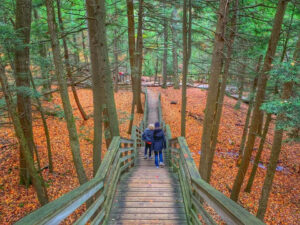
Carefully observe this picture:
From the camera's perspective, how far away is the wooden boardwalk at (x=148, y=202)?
324cm


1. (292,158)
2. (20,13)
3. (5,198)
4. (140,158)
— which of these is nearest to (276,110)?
(140,158)

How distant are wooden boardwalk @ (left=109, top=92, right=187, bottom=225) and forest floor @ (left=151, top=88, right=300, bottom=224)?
16.4 feet

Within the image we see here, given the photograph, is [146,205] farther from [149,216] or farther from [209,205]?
[209,205]

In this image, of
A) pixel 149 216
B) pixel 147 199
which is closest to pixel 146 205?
pixel 147 199

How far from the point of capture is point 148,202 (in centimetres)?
370

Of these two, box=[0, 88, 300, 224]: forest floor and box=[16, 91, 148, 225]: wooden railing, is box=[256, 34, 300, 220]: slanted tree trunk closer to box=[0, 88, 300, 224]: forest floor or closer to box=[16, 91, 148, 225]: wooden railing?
box=[0, 88, 300, 224]: forest floor

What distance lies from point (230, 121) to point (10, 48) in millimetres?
15768

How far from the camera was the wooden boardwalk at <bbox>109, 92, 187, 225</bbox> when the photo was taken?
3.24 meters

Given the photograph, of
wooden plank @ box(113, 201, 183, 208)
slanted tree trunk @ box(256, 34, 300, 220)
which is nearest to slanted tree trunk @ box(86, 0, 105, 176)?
wooden plank @ box(113, 201, 183, 208)

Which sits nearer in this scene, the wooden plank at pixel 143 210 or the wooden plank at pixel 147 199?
the wooden plank at pixel 143 210

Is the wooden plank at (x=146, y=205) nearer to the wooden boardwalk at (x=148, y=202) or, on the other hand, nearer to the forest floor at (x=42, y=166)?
the wooden boardwalk at (x=148, y=202)

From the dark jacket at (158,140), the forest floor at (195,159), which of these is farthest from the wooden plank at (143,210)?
the forest floor at (195,159)

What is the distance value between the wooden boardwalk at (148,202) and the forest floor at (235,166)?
500 cm

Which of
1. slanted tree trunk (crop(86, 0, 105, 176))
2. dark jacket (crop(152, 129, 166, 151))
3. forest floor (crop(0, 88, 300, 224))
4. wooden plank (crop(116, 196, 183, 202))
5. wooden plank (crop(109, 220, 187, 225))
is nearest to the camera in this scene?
wooden plank (crop(109, 220, 187, 225))
